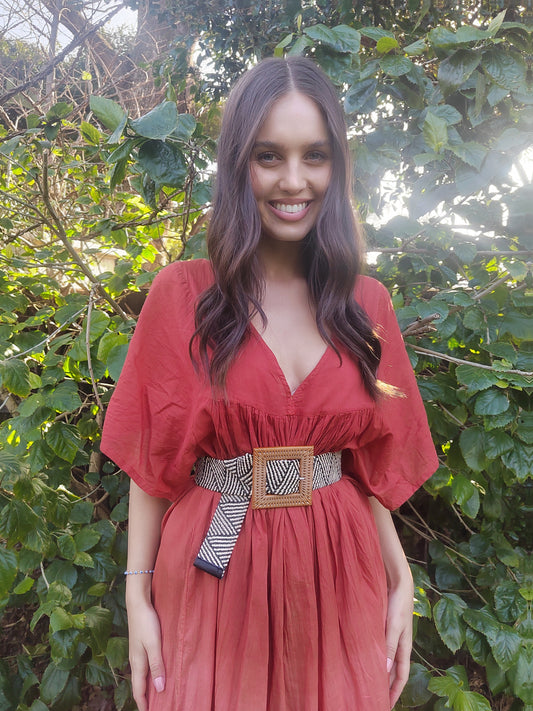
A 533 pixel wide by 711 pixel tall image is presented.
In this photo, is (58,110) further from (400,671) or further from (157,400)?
(400,671)

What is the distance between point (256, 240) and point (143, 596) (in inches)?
32.4

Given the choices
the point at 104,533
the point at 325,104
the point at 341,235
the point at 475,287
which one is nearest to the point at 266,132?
the point at 325,104

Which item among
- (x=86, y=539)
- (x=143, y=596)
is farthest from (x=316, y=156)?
(x=86, y=539)

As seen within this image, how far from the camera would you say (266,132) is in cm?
108

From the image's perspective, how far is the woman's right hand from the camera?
1.06 meters

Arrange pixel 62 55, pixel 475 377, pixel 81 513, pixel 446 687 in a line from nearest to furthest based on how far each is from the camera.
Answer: pixel 475 377
pixel 446 687
pixel 81 513
pixel 62 55

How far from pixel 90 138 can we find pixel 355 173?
2.51ft

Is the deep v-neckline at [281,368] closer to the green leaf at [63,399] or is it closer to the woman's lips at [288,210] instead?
the woman's lips at [288,210]

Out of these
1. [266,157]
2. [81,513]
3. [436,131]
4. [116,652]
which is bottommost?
[116,652]

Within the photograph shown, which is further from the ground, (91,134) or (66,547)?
(91,134)

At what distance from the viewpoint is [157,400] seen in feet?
3.66

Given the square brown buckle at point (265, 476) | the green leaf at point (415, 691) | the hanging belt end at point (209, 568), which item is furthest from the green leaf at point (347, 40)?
the green leaf at point (415, 691)

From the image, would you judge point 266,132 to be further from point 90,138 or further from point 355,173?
point 90,138

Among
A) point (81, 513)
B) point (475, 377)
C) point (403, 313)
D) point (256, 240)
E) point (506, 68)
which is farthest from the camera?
point (81, 513)
